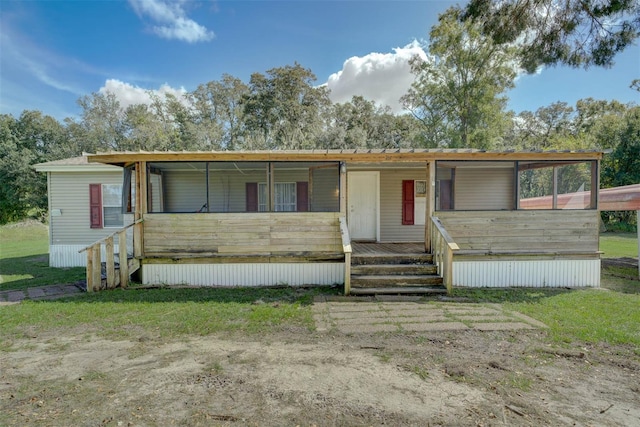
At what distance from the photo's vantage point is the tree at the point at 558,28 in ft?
20.8

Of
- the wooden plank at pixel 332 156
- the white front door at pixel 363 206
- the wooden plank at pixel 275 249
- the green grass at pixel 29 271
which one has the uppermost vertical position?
the wooden plank at pixel 332 156

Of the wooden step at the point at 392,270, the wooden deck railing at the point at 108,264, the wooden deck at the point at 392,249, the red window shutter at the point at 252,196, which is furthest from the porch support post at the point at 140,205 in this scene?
the wooden deck at the point at 392,249

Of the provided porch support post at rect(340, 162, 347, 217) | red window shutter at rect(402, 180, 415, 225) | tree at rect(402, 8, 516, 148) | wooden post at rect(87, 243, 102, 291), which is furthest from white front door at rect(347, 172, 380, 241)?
tree at rect(402, 8, 516, 148)

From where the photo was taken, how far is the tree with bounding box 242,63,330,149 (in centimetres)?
2527

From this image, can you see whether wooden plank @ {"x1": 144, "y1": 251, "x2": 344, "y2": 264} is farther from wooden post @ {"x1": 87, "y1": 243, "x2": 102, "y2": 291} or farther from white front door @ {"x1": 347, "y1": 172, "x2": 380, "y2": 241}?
white front door @ {"x1": 347, "y1": 172, "x2": 380, "y2": 241}

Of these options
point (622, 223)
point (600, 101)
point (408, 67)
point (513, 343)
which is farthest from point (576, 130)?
point (513, 343)

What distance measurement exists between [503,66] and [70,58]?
74.5ft

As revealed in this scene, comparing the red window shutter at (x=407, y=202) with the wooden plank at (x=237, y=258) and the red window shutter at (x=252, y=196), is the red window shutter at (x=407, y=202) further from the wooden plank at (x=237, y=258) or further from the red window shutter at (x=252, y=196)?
the red window shutter at (x=252, y=196)

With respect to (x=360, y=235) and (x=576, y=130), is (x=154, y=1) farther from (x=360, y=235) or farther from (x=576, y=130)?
(x=576, y=130)

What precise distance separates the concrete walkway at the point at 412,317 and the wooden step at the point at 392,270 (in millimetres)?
980

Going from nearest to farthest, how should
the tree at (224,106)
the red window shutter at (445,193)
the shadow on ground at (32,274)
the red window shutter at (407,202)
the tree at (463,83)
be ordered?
1. the shadow on ground at (32,274)
2. the red window shutter at (445,193)
3. the red window shutter at (407,202)
4. the tree at (463,83)
5. the tree at (224,106)

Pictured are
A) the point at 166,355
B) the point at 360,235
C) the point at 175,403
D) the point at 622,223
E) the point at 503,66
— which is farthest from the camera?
the point at 622,223

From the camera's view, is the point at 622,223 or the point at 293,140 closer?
the point at 622,223

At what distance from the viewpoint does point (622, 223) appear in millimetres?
19812
